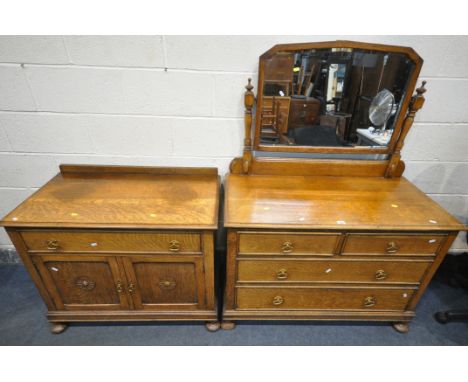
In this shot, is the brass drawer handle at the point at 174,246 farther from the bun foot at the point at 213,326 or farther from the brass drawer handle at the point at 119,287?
the bun foot at the point at 213,326

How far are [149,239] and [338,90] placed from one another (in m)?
1.29

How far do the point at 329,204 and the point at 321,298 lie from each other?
57cm

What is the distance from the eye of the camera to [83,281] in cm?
143

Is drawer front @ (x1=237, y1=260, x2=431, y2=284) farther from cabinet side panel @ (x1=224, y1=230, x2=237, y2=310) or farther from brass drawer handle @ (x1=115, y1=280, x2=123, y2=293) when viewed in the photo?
brass drawer handle @ (x1=115, y1=280, x2=123, y2=293)

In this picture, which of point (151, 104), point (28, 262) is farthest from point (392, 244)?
point (28, 262)

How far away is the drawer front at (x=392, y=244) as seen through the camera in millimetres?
1301

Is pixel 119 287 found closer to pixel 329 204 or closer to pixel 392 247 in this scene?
pixel 329 204

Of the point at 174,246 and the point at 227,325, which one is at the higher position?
the point at 174,246

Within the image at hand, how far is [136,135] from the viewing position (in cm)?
164

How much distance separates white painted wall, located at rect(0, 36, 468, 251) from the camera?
4.62ft

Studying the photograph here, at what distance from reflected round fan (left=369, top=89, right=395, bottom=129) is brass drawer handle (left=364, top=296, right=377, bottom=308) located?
3.34 ft

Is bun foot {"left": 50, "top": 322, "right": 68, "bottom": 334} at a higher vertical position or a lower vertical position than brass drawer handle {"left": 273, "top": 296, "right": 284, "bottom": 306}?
lower

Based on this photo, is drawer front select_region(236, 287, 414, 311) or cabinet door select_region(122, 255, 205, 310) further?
drawer front select_region(236, 287, 414, 311)

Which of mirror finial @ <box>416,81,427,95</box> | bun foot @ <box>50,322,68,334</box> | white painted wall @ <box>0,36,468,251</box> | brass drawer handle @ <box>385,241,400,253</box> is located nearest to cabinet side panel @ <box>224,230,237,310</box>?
white painted wall @ <box>0,36,468,251</box>
